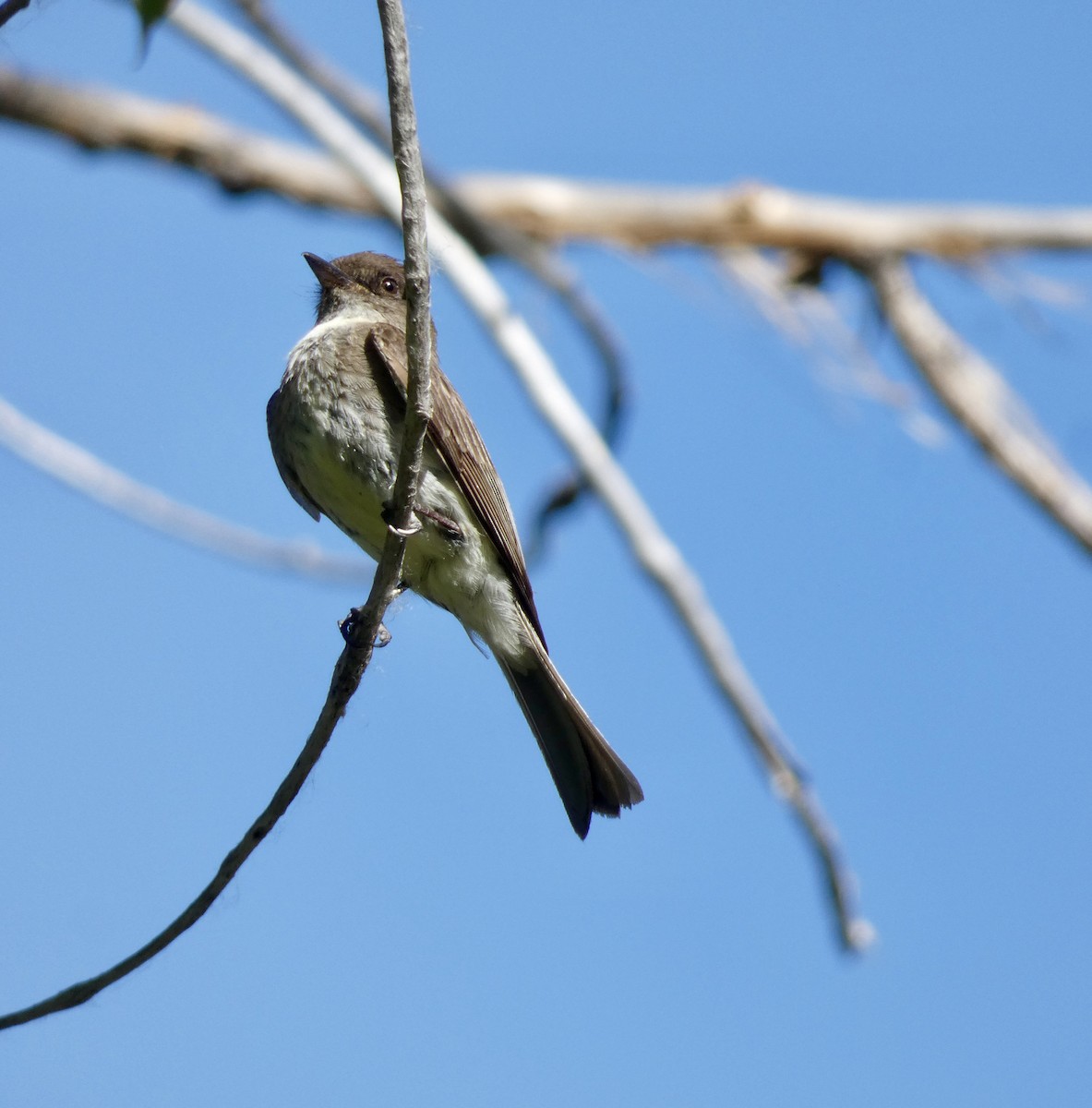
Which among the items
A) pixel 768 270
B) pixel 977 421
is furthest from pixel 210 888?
pixel 768 270

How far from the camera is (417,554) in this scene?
4.87m

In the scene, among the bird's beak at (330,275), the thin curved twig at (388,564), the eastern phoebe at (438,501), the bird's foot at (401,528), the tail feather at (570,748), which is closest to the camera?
the thin curved twig at (388,564)

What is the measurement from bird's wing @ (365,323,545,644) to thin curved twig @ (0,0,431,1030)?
0.96 meters

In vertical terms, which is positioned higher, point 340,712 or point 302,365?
point 302,365

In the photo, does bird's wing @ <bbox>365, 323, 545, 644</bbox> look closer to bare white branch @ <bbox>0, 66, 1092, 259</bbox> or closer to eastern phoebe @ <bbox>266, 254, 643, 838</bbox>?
eastern phoebe @ <bbox>266, 254, 643, 838</bbox>

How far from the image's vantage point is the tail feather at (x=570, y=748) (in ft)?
15.7

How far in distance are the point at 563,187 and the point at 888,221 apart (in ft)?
5.30

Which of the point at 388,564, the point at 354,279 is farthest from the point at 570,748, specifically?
the point at 354,279

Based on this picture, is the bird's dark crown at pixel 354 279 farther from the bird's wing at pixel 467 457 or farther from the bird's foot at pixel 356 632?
the bird's foot at pixel 356 632

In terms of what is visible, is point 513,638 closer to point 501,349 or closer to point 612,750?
point 612,750

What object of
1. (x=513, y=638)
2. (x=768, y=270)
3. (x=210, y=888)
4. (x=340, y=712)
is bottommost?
(x=210, y=888)

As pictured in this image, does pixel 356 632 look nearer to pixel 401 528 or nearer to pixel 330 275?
pixel 401 528

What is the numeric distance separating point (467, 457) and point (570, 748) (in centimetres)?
95

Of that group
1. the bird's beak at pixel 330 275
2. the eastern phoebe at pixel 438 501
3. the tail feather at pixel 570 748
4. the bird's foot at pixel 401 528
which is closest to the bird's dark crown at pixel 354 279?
the bird's beak at pixel 330 275
